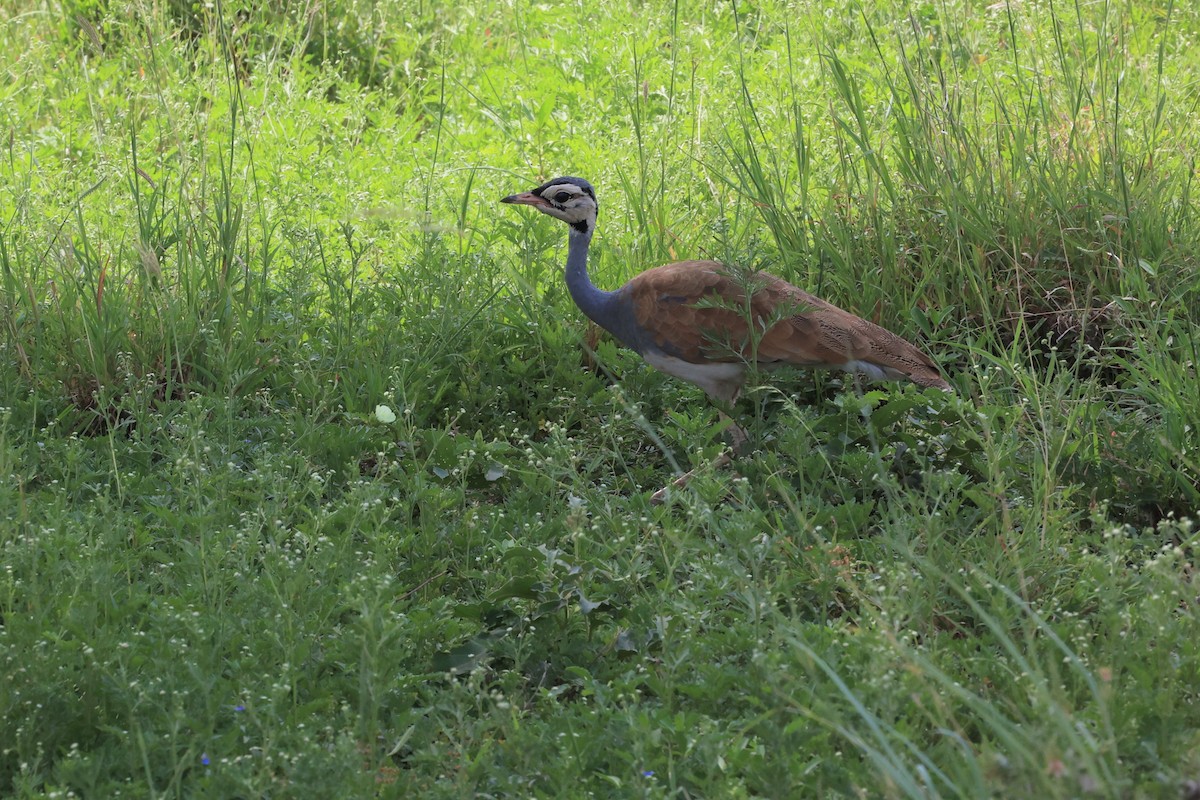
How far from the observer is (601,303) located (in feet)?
16.5

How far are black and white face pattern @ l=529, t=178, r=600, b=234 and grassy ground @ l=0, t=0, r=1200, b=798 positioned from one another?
39 centimetres

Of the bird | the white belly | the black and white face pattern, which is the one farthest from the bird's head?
the white belly

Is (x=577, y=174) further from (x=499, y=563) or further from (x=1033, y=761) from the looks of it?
(x=1033, y=761)

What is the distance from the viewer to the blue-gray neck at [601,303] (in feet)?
15.9

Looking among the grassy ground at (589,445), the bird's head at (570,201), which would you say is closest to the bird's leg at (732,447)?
the grassy ground at (589,445)

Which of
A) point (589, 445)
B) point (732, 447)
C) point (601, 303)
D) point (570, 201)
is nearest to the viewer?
point (732, 447)

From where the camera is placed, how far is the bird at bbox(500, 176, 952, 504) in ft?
15.1

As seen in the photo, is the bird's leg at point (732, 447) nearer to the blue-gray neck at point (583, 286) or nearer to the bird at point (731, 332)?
the bird at point (731, 332)

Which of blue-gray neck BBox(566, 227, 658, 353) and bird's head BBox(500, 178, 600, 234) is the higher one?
bird's head BBox(500, 178, 600, 234)

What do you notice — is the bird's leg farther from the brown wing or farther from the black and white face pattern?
the black and white face pattern

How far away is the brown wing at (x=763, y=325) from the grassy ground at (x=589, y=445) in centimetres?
16

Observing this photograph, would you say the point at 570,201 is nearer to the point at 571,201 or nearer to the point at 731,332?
the point at 571,201

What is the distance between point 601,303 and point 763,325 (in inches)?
27.0

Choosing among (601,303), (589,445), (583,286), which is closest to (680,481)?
(589,445)
